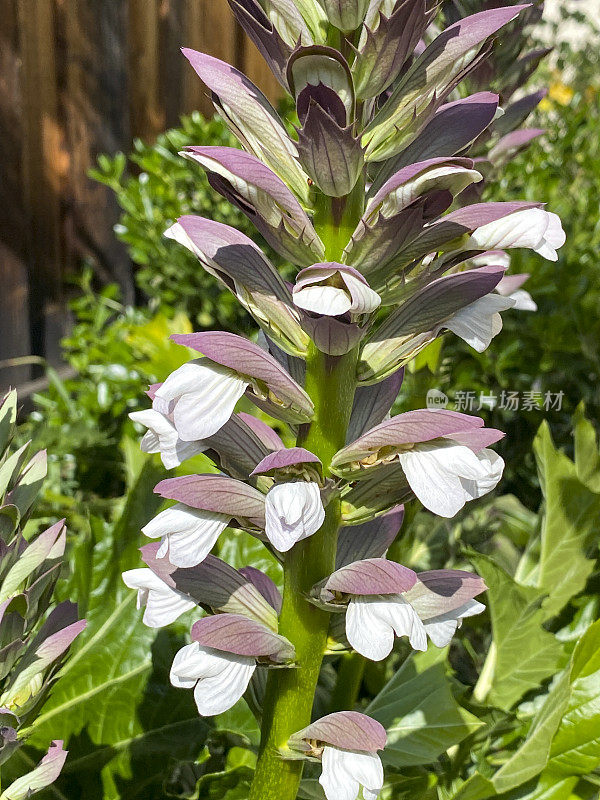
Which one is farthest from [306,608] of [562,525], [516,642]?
[562,525]

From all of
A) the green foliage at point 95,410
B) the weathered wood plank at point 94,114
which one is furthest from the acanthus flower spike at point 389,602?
the weathered wood plank at point 94,114

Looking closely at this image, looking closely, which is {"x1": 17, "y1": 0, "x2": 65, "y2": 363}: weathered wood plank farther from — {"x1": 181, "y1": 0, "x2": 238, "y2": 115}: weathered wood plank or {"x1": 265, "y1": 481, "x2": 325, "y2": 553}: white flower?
{"x1": 265, "y1": 481, "x2": 325, "y2": 553}: white flower

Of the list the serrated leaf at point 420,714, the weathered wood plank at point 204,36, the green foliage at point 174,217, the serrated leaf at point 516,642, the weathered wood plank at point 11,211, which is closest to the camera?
the serrated leaf at point 420,714

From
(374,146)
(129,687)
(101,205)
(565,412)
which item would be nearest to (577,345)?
(565,412)

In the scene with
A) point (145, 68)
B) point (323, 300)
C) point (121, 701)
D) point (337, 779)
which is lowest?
point (121, 701)

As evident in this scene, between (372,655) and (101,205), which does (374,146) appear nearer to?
(372,655)

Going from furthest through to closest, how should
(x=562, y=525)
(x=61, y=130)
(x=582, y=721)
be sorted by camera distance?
(x=61, y=130) → (x=562, y=525) → (x=582, y=721)

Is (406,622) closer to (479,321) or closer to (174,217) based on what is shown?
(479,321)

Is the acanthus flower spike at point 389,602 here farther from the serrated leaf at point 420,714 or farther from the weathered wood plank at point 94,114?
the weathered wood plank at point 94,114
